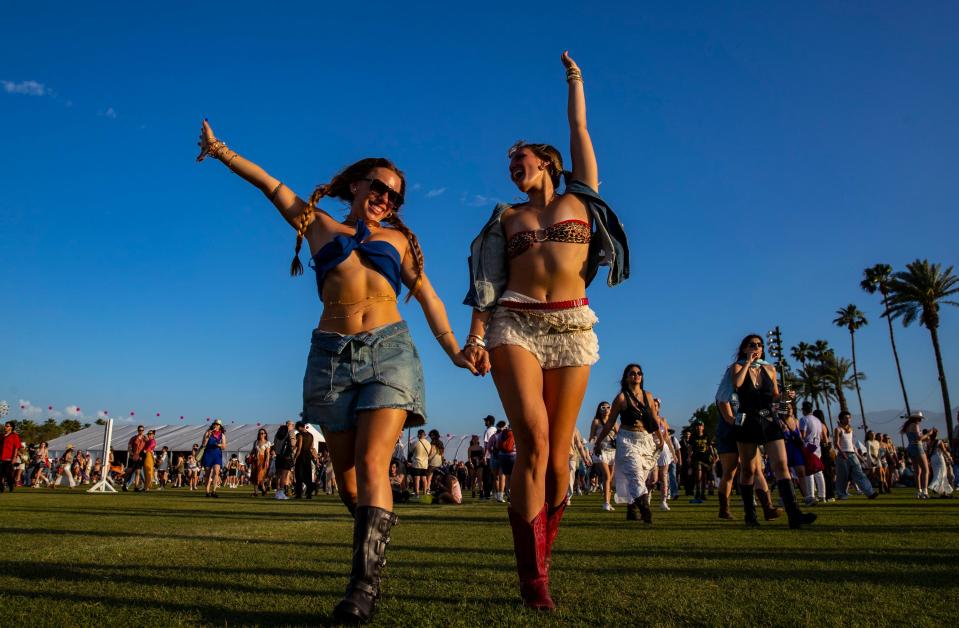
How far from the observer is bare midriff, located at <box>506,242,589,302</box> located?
3.76 m

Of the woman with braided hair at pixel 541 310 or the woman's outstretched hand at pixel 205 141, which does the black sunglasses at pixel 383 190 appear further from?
the woman's outstretched hand at pixel 205 141

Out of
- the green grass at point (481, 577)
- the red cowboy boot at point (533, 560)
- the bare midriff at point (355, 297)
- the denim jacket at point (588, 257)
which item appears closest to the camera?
the green grass at point (481, 577)

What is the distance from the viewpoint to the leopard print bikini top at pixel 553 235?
381 centimetres

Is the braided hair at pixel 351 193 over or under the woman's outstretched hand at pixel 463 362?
over

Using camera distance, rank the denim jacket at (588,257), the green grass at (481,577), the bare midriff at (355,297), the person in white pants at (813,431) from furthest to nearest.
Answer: the person in white pants at (813,431) < the denim jacket at (588,257) < the bare midriff at (355,297) < the green grass at (481,577)

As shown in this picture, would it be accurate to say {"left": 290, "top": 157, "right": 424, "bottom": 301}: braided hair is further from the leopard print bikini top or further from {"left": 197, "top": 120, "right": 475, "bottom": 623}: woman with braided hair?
the leopard print bikini top

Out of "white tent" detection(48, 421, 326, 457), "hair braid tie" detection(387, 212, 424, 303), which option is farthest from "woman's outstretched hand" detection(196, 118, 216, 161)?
"white tent" detection(48, 421, 326, 457)

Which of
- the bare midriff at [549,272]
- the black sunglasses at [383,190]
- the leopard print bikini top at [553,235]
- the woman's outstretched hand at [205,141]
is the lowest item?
the bare midriff at [549,272]

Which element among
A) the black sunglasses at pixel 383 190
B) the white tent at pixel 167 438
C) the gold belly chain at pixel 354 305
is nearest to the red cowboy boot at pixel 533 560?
the gold belly chain at pixel 354 305

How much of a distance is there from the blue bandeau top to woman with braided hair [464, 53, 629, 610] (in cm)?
48

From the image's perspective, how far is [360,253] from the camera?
370cm

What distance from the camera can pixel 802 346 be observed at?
81312mm

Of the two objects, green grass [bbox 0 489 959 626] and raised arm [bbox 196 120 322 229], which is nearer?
green grass [bbox 0 489 959 626]

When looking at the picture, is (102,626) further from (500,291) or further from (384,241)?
(500,291)
